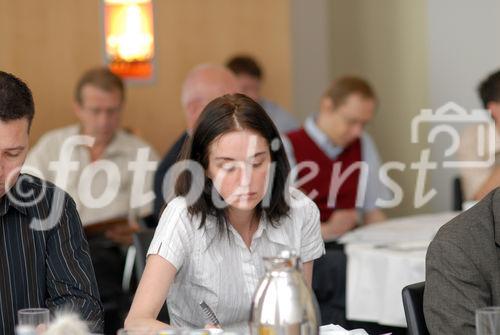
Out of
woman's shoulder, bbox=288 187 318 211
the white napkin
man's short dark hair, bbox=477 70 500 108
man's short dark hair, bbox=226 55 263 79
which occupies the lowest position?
the white napkin

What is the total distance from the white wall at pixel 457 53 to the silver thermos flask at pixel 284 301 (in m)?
5.06

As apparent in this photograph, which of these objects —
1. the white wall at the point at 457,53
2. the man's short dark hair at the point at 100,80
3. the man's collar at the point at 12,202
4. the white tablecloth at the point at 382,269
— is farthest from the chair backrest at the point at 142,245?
the white wall at the point at 457,53

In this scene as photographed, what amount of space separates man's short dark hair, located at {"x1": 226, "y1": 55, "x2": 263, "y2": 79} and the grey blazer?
393 cm

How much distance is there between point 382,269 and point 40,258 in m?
1.79

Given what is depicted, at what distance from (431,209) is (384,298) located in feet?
10.8

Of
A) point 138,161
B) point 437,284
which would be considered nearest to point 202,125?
point 437,284

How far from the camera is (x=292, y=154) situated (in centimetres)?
514

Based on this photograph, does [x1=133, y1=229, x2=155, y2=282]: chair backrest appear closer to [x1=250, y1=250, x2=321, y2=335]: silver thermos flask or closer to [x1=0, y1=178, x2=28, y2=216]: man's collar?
[x1=0, y1=178, x2=28, y2=216]: man's collar

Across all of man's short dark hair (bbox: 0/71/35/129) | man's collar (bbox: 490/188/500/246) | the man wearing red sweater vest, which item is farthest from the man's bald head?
man's collar (bbox: 490/188/500/246)

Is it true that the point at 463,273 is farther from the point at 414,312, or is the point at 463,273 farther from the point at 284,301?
the point at 284,301

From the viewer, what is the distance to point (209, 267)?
2730mm

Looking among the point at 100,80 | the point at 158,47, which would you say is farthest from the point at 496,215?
the point at 158,47

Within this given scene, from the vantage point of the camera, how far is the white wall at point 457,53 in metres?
6.81

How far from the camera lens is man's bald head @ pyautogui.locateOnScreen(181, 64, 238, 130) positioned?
454cm
